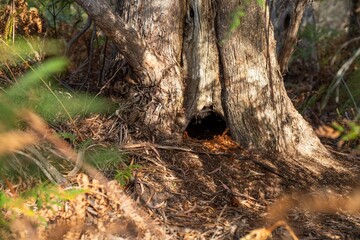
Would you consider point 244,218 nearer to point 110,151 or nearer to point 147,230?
point 147,230

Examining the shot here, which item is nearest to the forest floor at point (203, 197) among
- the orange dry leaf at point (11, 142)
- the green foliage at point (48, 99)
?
the green foliage at point (48, 99)

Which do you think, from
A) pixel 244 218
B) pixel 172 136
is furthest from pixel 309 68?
pixel 244 218

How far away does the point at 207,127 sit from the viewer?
15.0ft

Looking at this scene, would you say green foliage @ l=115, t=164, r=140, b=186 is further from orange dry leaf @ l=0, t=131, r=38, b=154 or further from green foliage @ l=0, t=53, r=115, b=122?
orange dry leaf @ l=0, t=131, r=38, b=154

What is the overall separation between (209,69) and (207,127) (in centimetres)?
66

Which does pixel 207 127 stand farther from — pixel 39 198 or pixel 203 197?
pixel 39 198

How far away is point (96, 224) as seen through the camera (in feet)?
10.5

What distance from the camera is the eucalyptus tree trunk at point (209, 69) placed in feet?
13.3

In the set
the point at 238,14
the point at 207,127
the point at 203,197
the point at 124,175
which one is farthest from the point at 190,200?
the point at 238,14

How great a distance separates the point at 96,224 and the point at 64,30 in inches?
151

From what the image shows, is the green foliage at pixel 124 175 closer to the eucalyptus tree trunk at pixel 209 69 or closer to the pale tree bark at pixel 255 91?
the eucalyptus tree trunk at pixel 209 69

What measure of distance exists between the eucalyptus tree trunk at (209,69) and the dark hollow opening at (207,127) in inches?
6.6

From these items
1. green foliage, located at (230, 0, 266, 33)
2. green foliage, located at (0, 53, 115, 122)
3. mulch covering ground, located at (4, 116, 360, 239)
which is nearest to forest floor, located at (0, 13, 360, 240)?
mulch covering ground, located at (4, 116, 360, 239)

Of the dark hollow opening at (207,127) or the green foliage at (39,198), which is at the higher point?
the dark hollow opening at (207,127)
